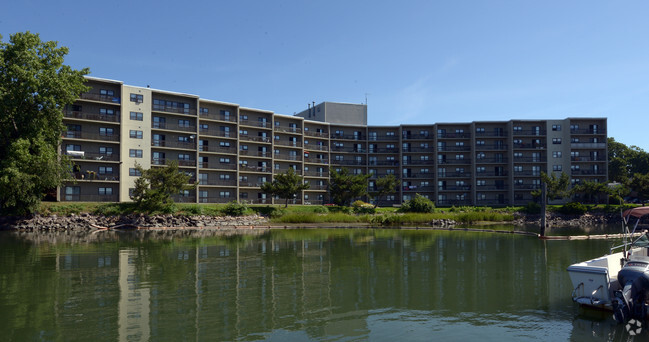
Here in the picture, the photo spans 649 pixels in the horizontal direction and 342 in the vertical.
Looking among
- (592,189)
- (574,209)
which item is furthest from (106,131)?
(592,189)

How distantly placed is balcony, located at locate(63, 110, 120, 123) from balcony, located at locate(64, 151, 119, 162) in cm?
489

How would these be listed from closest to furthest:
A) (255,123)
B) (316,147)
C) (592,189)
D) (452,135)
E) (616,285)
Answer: (616,285) → (592,189) → (255,123) → (316,147) → (452,135)

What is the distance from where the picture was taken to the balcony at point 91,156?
58.3 meters

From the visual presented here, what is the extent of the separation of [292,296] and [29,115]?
46066mm

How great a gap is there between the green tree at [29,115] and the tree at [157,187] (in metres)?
8.18

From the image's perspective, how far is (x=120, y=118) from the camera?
62344 mm

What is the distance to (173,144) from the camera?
221ft

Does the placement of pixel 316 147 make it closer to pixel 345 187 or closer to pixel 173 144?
pixel 345 187

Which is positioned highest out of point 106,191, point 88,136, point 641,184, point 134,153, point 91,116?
point 91,116

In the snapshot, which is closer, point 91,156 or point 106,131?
point 91,156

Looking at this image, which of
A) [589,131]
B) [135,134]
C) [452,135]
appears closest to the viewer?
[135,134]

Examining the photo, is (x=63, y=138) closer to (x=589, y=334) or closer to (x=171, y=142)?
(x=171, y=142)

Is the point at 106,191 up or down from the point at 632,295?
up

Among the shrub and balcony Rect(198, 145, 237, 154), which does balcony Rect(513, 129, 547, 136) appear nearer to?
the shrub
